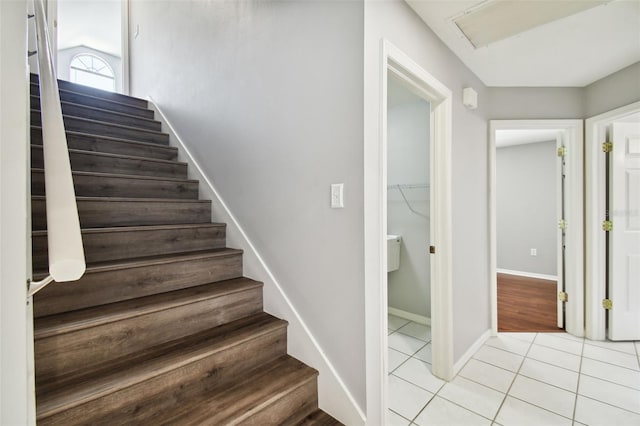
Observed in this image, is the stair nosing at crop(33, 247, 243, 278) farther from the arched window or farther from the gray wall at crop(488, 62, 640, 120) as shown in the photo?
the arched window

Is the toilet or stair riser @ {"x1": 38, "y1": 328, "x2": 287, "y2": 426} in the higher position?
the toilet

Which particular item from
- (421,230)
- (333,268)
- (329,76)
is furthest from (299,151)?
(421,230)

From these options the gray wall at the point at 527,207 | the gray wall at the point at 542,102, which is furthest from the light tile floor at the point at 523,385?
the gray wall at the point at 527,207

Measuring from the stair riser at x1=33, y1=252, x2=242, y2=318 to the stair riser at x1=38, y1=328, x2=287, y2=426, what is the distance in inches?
19.8

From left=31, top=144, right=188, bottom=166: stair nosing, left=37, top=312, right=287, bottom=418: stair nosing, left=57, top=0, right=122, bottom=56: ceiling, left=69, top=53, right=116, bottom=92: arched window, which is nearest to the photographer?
left=37, top=312, right=287, bottom=418: stair nosing

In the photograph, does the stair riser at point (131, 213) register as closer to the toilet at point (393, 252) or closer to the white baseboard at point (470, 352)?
the toilet at point (393, 252)

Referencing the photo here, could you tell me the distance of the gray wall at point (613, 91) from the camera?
2.30 m

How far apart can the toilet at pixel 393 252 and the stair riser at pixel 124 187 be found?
1910 millimetres

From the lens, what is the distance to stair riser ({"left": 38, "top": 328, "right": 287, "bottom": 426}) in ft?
3.38

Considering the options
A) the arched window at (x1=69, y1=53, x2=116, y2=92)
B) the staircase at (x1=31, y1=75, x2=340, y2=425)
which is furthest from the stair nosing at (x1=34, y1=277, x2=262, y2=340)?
the arched window at (x1=69, y1=53, x2=116, y2=92)

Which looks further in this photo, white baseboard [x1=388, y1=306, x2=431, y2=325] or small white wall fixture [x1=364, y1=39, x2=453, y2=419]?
white baseboard [x1=388, y1=306, x2=431, y2=325]

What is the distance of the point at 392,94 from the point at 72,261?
9.64 ft

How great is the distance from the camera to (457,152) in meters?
2.18

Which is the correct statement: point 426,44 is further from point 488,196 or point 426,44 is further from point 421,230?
point 421,230
